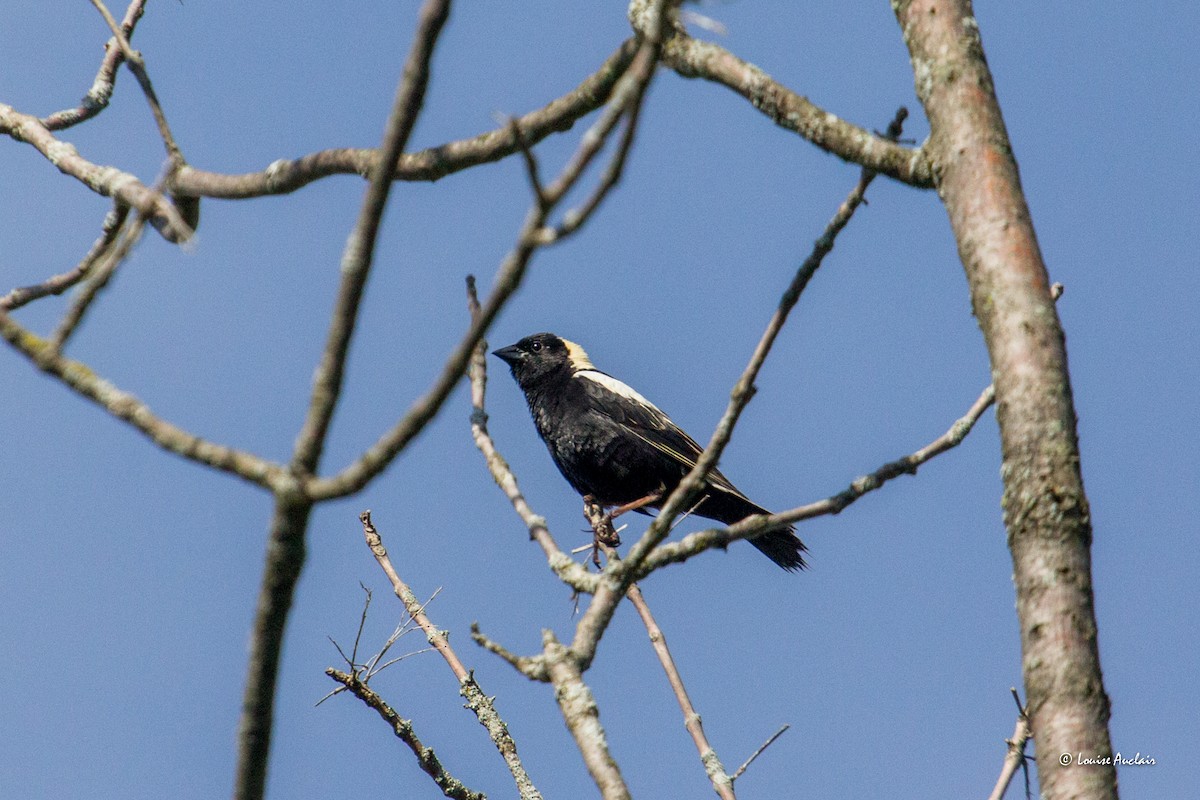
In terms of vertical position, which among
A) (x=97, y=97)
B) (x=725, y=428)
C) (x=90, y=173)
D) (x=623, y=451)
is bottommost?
(x=725, y=428)

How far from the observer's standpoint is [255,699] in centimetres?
173

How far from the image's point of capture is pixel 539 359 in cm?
763

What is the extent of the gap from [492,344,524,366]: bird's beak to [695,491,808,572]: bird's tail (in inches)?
62.6

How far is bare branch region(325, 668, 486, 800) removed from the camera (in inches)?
155

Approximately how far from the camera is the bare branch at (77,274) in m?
3.13

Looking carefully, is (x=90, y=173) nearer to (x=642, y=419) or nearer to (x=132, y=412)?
(x=132, y=412)

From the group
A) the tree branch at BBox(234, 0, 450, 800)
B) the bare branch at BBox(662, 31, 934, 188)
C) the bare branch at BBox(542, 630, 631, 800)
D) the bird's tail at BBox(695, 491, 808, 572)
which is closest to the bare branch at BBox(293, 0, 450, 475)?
the tree branch at BBox(234, 0, 450, 800)

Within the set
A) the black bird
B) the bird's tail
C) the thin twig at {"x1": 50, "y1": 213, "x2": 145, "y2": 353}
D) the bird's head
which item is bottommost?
the thin twig at {"x1": 50, "y1": 213, "x2": 145, "y2": 353}

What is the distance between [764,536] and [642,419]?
946 mm

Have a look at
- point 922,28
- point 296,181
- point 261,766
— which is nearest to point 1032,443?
point 922,28

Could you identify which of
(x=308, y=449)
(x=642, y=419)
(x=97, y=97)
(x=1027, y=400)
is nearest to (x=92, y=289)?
(x=308, y=449)

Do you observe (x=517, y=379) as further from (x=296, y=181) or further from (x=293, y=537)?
(x=293, y=537)

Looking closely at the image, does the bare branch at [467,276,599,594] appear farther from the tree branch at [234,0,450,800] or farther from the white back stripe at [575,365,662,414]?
the white back stripe at [575,365,662,414]

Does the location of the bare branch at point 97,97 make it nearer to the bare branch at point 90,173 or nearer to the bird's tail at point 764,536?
the bare branch at point 90,173
